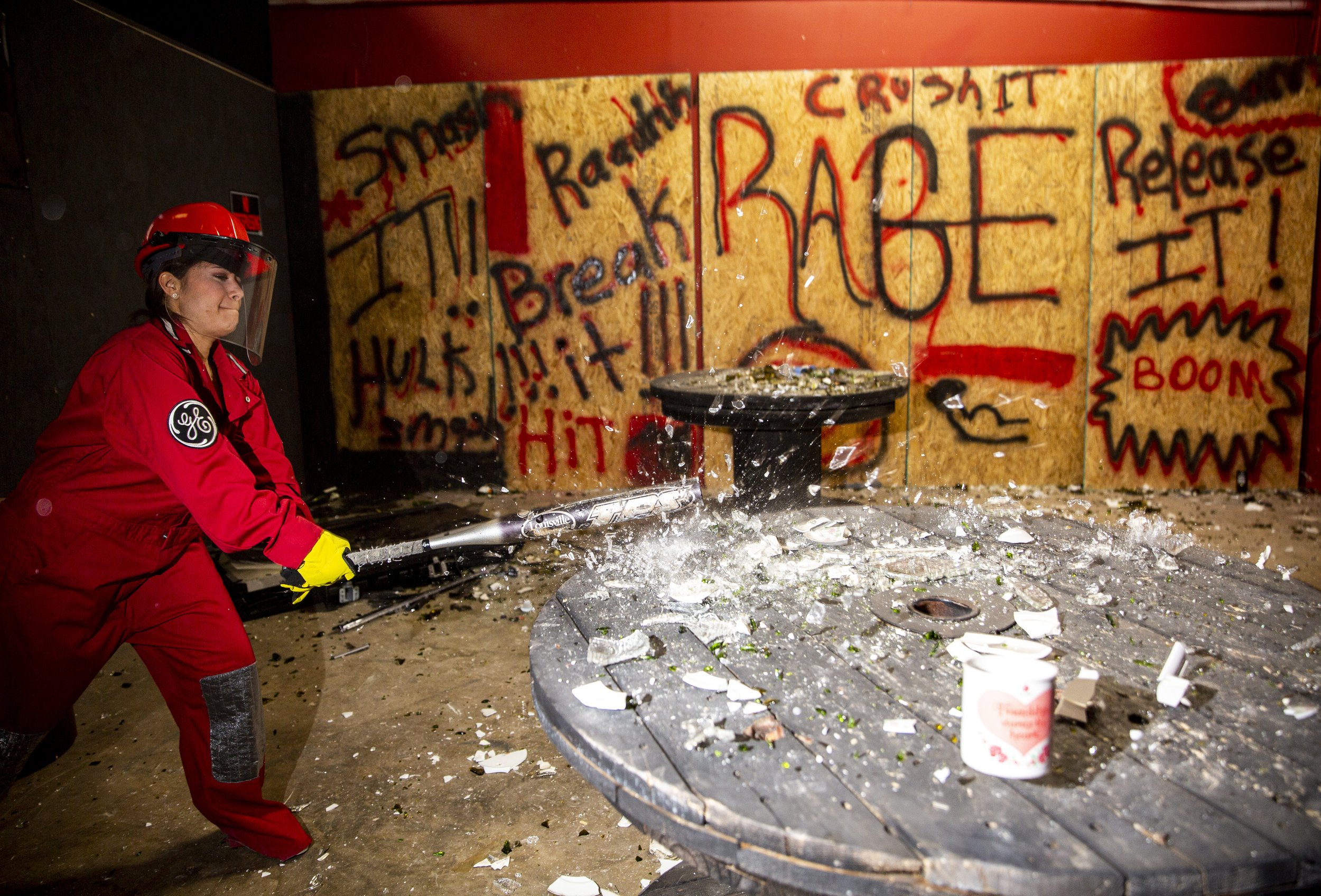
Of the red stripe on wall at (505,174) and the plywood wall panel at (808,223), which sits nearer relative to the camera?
the plywood wall panel at (808,223)

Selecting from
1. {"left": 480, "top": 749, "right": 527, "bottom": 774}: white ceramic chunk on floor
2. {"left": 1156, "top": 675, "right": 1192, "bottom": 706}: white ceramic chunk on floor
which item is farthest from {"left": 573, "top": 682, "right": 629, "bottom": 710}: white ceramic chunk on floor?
{"left": 480, "top": 749, "right": 527, "bottom": 774}: white ceramic chunk on floor

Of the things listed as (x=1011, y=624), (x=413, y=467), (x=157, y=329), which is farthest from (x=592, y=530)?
(x=1011, y=624)

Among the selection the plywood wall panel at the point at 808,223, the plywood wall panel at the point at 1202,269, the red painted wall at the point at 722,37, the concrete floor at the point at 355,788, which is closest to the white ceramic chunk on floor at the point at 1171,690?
the concrete floor at the point at 355,788

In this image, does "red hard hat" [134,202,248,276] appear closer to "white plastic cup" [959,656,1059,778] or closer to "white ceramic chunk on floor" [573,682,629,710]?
"white ceramic chunk on floor" [573,682,629,710]

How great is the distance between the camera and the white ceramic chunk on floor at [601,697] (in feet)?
4.72

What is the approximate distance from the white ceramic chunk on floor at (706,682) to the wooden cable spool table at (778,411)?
2.36 meters

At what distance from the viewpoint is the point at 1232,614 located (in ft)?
5.57

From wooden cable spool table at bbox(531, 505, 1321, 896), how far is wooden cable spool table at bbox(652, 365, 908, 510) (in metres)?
1.70

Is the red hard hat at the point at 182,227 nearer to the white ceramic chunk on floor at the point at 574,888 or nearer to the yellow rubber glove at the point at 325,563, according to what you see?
the yellow rubber glove at the point at 325,563

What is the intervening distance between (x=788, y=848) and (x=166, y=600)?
71.3 inches

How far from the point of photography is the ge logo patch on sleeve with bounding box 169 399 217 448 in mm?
1990

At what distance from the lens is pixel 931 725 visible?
134cm

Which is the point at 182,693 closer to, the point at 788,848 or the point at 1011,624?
the point at 788,848

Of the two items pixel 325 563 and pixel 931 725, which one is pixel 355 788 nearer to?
pixel 325 563
